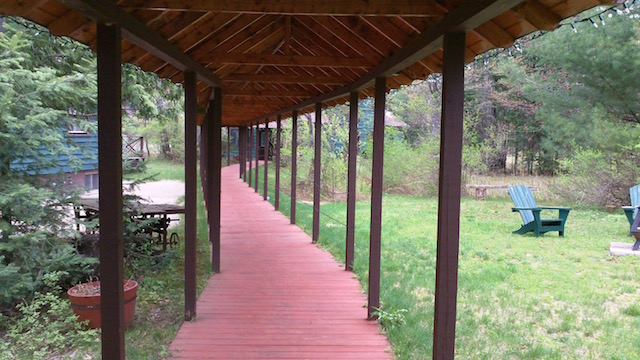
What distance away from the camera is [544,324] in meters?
5.27

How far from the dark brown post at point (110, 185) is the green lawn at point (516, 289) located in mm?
2224

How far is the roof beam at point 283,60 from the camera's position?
5062 mm

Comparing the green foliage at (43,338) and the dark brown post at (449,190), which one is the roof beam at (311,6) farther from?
the green foliage at (43,338)

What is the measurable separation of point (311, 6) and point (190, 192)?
2.32 m

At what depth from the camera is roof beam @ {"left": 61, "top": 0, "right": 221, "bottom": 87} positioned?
8.66ft

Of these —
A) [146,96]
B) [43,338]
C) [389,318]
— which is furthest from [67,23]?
[146,96]

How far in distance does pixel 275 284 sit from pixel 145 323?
1793 millimetres

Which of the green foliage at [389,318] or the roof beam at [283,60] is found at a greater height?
the roof beam at [283,60]

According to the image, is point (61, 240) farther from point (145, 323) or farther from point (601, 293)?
point (601, 293)

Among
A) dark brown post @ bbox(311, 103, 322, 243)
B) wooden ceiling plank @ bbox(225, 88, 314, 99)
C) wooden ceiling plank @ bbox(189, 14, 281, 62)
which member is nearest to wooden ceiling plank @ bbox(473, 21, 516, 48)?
wooden ceiling plank @ bbox(189, 14, 281, 62)

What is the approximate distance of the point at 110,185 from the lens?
296 cm

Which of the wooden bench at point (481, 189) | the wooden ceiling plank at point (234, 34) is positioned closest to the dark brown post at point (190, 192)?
the wooden ceiling plank at point (234, 34)

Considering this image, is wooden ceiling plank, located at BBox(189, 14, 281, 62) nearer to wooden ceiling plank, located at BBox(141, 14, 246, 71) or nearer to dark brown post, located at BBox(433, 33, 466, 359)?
wooden ceiling plank, located at BBox(141, 14, 246, 71)

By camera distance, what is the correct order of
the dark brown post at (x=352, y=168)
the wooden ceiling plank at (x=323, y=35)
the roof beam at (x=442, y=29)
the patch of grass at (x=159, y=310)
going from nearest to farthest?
1. the roof beam at (x=442, y=29)
2. the patch of grass at (x=159, y=310)
3. the wooden ceiling plank at (x=323, y=35)
4. the dark brown post at (x=352, y=168)
